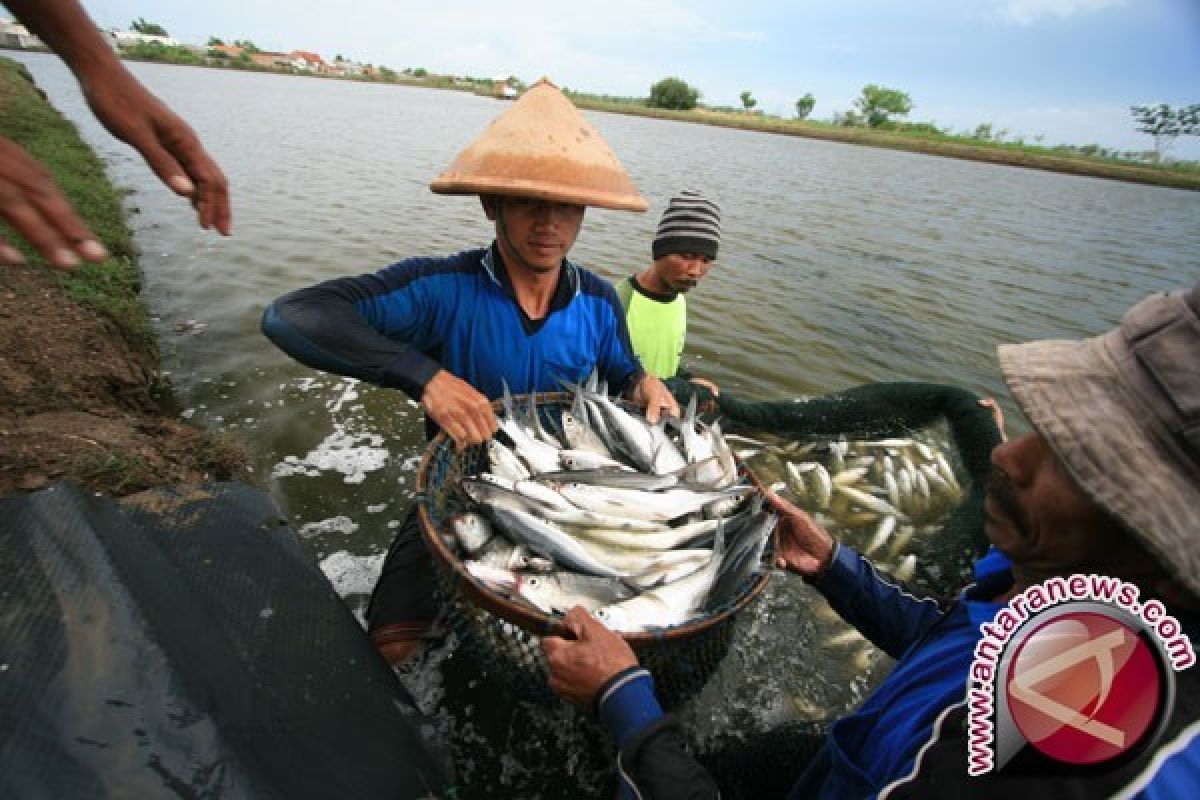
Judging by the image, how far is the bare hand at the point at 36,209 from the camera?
120cm

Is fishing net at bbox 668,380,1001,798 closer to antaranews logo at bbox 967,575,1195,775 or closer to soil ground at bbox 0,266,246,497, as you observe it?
antaranews logo at bbox 967,575,1195,775

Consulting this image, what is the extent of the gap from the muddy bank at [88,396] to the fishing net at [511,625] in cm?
201

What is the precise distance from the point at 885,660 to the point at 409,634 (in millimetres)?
→ 3011

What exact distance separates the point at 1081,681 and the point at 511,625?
1523mm

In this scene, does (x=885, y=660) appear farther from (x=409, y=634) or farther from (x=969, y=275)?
(x=969, y=275)

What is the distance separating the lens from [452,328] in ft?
8.93

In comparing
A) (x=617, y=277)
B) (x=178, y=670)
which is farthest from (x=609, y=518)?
(x=617, y=277)

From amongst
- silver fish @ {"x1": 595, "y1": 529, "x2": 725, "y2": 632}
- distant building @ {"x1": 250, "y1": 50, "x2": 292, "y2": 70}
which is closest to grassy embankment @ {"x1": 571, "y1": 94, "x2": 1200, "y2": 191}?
silver fish @ {"x1": 595, "y1": 529, "x2": 725, "y2": 632}

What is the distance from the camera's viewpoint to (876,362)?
29.2 feet

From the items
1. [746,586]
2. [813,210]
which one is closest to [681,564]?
[746,586]

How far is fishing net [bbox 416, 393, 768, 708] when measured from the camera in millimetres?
1638

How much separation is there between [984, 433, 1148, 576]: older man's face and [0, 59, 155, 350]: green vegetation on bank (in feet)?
17.6

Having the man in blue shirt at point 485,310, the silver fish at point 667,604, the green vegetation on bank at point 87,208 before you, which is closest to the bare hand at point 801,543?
the silver fish at point 667,604

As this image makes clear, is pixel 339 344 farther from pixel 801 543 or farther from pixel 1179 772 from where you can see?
pixel 1179 772
